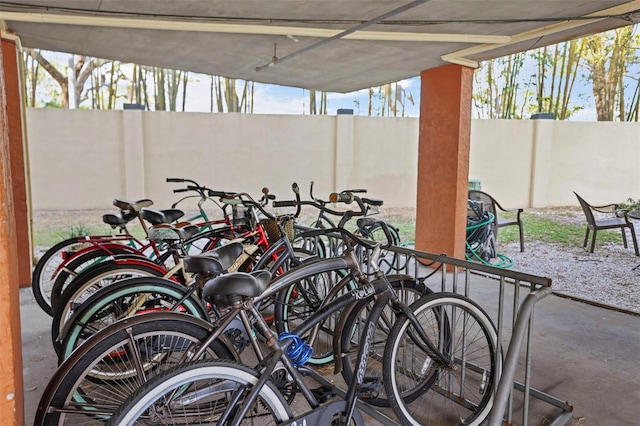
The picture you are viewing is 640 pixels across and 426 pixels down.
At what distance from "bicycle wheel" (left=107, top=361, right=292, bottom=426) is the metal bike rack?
68 cm

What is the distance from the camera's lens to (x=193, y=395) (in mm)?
1501

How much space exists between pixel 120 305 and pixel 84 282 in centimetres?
29

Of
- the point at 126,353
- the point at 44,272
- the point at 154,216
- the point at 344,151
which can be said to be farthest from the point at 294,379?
the point at 344,151

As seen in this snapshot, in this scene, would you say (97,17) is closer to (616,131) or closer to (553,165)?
(553,165)

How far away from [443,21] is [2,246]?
329cm

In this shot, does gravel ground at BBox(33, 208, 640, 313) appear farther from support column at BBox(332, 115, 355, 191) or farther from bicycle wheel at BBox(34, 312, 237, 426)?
bicycle wheel at BBox(34, 312, 237, 426)

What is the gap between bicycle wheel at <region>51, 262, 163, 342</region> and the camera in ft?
8.00

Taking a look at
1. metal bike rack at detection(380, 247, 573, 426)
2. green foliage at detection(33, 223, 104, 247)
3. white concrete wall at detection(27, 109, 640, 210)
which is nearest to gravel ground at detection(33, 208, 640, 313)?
green foliage at detection(33, 223, 104, 247)

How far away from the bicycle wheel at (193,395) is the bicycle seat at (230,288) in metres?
0.20

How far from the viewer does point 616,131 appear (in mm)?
9828

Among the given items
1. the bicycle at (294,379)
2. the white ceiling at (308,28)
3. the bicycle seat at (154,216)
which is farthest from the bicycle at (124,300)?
the white ceiling at (308,28)

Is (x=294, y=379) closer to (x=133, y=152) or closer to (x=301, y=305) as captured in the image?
(x=301, y=305)

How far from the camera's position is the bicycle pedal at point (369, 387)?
6.29 feet

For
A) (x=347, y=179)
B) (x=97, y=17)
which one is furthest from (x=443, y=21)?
(x=347, y=179)
